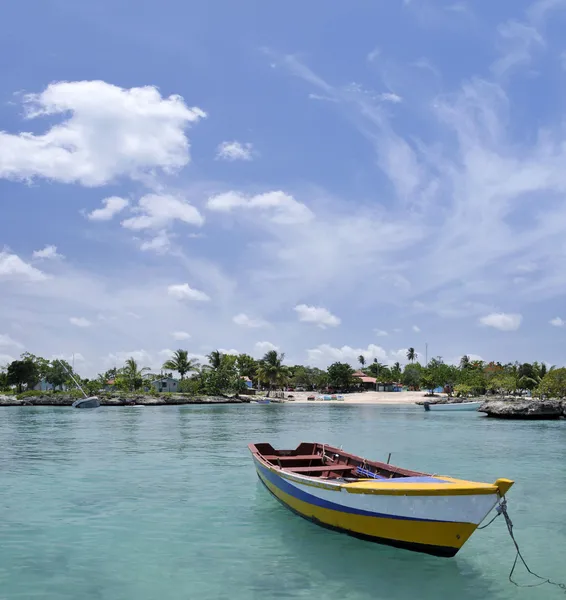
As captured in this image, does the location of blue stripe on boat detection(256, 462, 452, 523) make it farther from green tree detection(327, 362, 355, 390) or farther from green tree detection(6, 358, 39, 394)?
green tree detection(327, 362, 355, 390)

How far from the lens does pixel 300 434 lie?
42812 millimetres

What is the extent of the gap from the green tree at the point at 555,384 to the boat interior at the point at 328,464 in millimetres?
57914

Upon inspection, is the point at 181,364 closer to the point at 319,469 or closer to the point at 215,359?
the point at 215,359

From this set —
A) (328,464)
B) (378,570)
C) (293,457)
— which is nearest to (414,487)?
(378,570)

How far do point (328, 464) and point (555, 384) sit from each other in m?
59.5

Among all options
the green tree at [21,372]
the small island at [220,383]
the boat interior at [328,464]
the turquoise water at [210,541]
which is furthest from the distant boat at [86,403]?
the boat interior at [328,464]

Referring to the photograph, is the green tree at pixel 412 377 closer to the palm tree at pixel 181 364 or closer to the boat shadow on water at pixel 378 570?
the palm tree at pixel 181 364

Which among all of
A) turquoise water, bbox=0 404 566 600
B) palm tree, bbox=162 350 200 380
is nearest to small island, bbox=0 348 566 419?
palm tree, bbox=162 350 200 380

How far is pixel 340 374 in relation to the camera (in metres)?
134

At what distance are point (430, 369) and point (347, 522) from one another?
124612 millimetres

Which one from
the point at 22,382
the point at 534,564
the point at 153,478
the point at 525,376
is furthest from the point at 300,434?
the point at 22,382

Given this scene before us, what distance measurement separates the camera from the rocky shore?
9462cm

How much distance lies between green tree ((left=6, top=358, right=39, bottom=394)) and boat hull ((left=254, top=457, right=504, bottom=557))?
110 meters

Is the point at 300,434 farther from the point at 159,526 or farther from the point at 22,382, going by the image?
the point at 22,382
